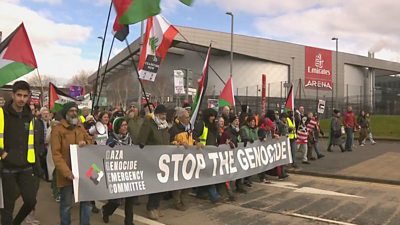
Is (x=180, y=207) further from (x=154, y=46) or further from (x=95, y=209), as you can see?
(x=154, y=46)

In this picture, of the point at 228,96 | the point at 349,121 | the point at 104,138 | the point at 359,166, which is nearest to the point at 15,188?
the point at 104,138

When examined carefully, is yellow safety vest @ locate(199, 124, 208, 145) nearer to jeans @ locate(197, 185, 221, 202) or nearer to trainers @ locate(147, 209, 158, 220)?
jeans @ locate(197, 185, 221, 202)

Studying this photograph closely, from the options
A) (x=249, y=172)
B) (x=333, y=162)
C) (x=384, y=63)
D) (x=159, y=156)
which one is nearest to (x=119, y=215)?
(x=159, y=156)

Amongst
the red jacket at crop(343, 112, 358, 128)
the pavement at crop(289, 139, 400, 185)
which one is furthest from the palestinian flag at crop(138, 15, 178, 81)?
the red jacket at crop(343, 112, 358, 128)

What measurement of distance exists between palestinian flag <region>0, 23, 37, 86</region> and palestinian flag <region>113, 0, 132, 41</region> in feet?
5.84

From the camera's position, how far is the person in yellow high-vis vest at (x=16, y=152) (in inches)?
206

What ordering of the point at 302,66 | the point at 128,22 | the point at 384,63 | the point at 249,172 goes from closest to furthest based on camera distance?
the point at 128,22
the point at 249,172
the point at 302,66
the point at 384,63

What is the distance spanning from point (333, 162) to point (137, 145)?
9370mm

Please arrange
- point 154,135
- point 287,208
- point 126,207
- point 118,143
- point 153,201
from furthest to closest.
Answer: point 287,208 < point 153,201 < point 154,135 < point 118,143 < point 126,207

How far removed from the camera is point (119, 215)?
24.5ft

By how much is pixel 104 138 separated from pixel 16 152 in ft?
8.46

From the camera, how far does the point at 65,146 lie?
5.62m

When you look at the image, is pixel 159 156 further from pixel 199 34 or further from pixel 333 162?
pixel 199 34

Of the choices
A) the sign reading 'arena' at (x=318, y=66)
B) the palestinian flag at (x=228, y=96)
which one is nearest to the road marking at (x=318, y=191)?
the palestinian flag at (x=228, y=96)
